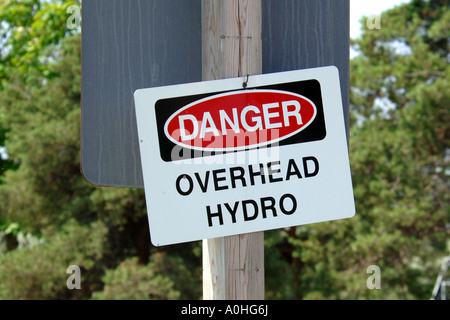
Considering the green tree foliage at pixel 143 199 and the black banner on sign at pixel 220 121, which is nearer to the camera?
the black banner on sign at pixel 220 121

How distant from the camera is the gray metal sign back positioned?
131 centimetres

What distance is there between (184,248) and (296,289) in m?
→ 1.97

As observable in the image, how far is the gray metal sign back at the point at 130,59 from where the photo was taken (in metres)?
1.31

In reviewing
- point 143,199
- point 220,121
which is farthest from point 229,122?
point 143,199

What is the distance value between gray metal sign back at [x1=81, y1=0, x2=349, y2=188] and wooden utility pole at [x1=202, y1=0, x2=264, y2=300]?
2.7 inches

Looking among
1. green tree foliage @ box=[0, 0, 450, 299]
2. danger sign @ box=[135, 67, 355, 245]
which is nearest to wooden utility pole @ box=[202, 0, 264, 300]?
danger sign @ box=[135, 67, 355, 245]

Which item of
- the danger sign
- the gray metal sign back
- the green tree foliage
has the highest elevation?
the green tree foliage

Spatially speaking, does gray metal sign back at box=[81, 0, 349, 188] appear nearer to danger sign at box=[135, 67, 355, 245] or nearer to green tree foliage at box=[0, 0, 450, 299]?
danger sign at box=[135, 67, 355, 245]

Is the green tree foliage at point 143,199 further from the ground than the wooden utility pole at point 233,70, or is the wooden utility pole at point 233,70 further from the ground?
the green tree foliage at point 143,199

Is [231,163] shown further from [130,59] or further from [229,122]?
[130,59]

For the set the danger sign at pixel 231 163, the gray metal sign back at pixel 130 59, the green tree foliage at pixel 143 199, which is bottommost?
the danger sign at pixel 231 163

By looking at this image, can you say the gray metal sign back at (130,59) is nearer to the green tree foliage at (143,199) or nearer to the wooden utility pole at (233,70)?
the wooden utility pole at (233,70)

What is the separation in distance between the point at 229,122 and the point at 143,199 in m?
Answer: 8.28

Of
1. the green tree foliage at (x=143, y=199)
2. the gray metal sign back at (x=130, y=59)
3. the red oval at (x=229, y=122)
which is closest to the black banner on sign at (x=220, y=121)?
the red oval at (x=229, y=122)
